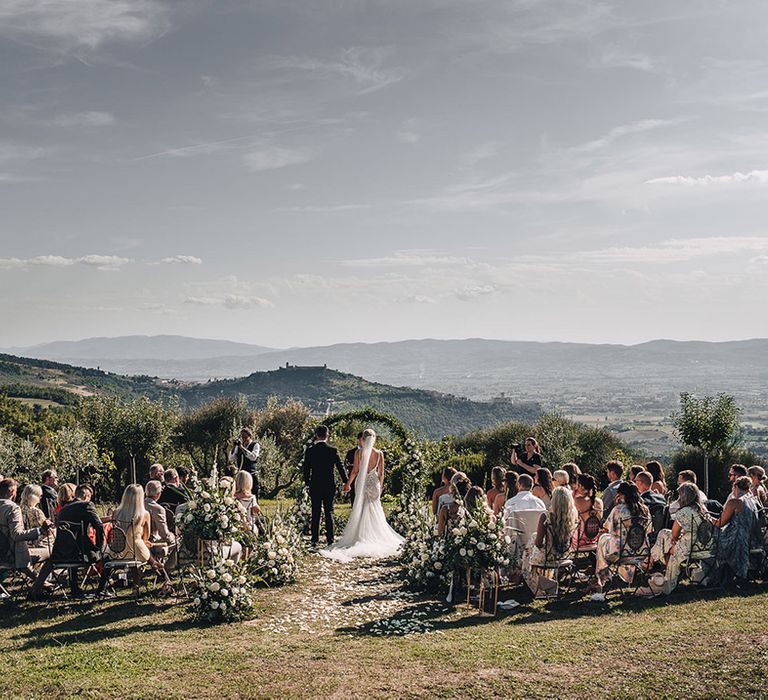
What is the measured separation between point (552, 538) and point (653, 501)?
1.94 metres

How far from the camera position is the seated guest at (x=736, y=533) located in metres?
9.77

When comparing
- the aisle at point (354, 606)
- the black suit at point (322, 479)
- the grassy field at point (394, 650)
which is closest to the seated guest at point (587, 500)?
the grassy field at point (394, 650)

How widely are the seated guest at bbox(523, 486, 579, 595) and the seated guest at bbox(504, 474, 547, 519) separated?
0.30 meters

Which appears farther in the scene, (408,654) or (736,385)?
(736,385)

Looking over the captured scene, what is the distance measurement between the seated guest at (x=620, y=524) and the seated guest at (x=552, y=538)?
56 cm

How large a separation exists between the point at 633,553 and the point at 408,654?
412 cm

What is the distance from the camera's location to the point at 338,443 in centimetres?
2797

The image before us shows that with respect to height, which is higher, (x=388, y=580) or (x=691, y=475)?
(x=691, y=475)

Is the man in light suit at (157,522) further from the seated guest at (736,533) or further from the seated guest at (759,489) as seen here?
the seated guest at (759,489)

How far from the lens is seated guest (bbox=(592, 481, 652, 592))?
31.5 feet

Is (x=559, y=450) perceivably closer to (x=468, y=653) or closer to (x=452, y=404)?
(x=468, y=653)

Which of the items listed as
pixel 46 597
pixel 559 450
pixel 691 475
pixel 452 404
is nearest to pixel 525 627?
pixel 691 475

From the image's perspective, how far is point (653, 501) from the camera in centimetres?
1036

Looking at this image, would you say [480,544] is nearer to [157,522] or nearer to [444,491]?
[444,491]
